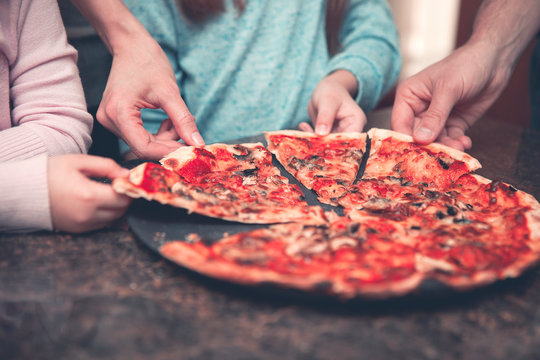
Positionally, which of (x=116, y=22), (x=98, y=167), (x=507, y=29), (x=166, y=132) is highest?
(x=507, y=29)

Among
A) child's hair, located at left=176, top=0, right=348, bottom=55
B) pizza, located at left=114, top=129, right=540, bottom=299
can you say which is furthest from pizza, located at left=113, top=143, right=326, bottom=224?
child's hair, located at left=176, top=0, right=348, bottom=55

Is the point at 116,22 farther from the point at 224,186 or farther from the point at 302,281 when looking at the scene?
the point at 302,281

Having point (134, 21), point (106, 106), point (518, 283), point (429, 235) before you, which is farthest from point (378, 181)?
point (134, 21)

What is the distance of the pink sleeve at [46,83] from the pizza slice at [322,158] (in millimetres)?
766

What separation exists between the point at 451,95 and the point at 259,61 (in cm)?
101

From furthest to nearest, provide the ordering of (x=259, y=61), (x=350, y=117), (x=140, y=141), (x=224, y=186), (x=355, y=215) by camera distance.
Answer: (x=259, y=61) → (x=350, y=117) → (x=140, y=141) → (x=224, y=186) → (x=355, y=215)

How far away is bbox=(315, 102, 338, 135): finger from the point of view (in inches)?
74.8

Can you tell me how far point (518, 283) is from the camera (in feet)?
3.20

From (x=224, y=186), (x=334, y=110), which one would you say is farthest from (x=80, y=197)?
(x=334, y=110)

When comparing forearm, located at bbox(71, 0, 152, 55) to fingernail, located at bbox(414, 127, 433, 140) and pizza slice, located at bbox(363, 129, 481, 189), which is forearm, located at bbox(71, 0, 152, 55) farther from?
fingernail, located at bbox(414, 127, 433, 140)

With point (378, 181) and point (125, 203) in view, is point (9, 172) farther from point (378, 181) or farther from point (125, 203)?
point (378, 181)

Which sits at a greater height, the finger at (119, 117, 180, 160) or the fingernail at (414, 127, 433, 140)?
the fingernail at (414, 127, 433, 140)

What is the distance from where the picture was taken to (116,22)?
1.70 metres

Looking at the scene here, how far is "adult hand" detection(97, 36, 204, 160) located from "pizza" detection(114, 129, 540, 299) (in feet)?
0.40
